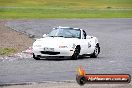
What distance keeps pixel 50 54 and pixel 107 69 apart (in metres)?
4.49

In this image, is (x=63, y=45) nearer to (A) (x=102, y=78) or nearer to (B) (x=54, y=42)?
(B) (x=54, y=42)

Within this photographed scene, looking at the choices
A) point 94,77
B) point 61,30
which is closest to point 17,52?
point 61,30

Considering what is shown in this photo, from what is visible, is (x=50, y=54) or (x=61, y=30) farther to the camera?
(x=61, y=30)

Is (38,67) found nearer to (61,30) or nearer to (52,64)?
(52,64)

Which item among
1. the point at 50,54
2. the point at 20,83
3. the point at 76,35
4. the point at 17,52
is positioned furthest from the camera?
the point at 17,52

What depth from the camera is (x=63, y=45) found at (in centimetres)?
2206

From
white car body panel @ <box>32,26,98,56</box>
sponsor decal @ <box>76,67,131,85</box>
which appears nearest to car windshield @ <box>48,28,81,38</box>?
white car body panel @ <box>32,26,98,56</box>

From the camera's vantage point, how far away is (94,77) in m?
9.44

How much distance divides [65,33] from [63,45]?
1.39 meters

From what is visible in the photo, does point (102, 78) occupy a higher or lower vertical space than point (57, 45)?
higher

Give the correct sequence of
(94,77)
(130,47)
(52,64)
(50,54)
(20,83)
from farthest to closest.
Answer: (130,47)
(50,54)
(52,64)
(20,83)
(94,77)

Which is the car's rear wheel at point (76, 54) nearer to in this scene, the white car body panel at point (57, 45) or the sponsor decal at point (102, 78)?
the white car body panel at point (57, 45)

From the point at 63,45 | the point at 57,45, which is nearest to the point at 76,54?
the point at 63,45

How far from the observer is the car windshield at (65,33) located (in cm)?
2322
